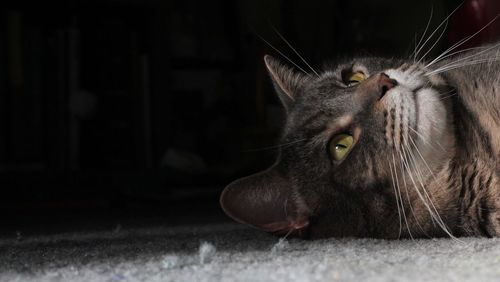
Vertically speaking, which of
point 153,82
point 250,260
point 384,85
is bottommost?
point 250,260

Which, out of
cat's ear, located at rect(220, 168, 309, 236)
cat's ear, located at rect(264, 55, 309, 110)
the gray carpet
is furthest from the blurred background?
the gray carpet

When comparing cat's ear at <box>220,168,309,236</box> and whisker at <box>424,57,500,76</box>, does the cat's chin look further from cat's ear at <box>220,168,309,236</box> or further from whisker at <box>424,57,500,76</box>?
cat's ear at <box>220,168,309,236</box>

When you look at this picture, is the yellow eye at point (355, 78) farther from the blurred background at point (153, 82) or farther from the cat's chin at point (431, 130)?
the blurred background at point (153, 82)

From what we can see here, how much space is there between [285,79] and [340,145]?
38 cm

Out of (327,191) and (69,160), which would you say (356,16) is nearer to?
(69,160)

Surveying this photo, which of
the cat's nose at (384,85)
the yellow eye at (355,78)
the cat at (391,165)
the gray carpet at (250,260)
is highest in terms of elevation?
the yellow eye at (355,78)

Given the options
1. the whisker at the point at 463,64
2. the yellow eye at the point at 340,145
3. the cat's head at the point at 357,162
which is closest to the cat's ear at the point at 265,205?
the cat's head at the point at 357,162

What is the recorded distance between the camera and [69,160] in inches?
107

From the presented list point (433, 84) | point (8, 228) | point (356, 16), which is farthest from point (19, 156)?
point (433, 84)

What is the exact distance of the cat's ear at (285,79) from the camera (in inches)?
55.8

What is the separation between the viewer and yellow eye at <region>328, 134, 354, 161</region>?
1.09 meters

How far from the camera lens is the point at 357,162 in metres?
1.05

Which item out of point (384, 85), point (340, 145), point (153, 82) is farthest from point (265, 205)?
point (153, 82)

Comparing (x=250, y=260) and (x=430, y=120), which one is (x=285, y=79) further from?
(x=250, y=260)
